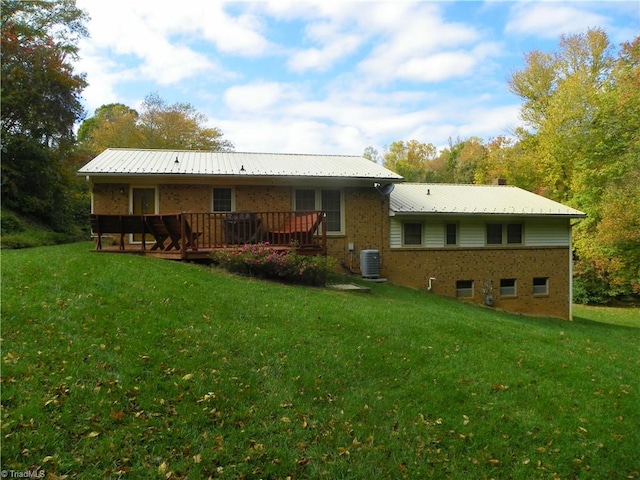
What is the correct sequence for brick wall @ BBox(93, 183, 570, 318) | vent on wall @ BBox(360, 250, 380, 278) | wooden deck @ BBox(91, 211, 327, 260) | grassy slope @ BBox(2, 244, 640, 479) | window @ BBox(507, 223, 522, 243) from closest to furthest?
grassy slope @ BBox(2, 244, 640, 479)
wooden deck @ BBox(91, 211, 327, 260)
brick wall @ BBox(93, 183, 570, 318)
vent on wall @ BBox(360, 250, 380, 278)
window @ BBox(507, 223, 522, 243)

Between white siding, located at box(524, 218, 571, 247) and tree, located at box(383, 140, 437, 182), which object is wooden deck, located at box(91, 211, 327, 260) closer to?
white siding, located at box(524, 218, 571, 247)

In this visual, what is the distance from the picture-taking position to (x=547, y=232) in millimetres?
16438

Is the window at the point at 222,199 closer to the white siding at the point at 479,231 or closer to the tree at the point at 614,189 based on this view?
the white siding at the point at 479,231

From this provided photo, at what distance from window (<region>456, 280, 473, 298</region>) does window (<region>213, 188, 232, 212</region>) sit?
27.7 feet

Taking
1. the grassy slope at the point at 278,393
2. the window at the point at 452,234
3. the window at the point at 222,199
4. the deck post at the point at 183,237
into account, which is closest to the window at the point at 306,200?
the window at the point at 222,199

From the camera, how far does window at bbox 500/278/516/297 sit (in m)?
15.9

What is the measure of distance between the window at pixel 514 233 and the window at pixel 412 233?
357 cm

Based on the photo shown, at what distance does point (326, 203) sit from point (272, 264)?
4.87 metres

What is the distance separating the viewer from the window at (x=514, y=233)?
16.1m

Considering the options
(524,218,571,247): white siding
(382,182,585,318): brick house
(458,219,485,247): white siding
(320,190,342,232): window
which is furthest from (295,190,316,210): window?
(524,218,571,247): white siding

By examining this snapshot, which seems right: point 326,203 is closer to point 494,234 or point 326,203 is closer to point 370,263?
point 370,263

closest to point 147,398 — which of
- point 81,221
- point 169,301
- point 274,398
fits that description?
point 274,398

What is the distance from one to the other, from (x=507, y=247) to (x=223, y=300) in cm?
1217

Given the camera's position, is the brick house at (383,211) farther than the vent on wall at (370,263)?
No
